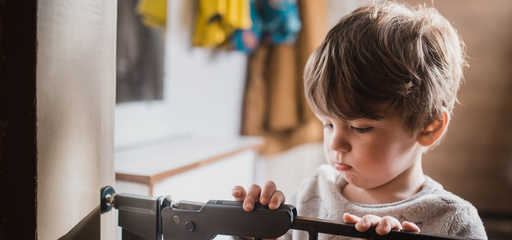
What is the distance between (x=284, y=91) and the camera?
2242 mm

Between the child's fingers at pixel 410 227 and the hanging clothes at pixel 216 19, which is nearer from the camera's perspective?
the child's fingers at pixel 410 227

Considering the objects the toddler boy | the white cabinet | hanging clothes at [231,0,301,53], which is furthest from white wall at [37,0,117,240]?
hanging clothes at [231,0,301,53]

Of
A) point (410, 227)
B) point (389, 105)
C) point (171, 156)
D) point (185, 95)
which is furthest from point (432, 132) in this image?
point (185, 95)

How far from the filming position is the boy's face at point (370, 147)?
0.68 m

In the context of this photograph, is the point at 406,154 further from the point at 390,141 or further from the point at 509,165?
the point at 509,165

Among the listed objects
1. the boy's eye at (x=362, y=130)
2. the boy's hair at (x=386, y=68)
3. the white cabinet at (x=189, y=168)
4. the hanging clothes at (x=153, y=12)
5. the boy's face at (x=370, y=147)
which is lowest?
the white cabinet at (x=189, y=168)

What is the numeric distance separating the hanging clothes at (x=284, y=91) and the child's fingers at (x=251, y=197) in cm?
164

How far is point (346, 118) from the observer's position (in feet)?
2.18

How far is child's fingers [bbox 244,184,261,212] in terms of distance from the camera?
21.4 inches

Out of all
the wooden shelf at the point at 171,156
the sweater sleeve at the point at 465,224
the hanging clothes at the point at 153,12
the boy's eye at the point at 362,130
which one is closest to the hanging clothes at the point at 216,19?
the hanging clothes at the point at 153,12

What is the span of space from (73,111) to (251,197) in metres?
0.26

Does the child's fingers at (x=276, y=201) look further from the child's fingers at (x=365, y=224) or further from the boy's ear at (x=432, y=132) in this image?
the boy's ear at (x=432, y=132)

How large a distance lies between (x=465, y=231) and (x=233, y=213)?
35 centimetres

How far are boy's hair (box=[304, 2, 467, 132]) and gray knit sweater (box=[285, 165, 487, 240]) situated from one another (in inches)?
4.7
